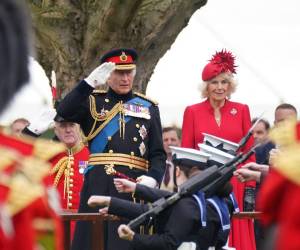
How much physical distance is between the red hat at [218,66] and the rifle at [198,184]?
2.31 m

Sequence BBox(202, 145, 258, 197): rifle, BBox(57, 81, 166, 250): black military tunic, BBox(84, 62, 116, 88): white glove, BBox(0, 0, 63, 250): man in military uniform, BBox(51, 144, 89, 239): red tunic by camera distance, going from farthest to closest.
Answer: BBox(51, 144, 89, 239): red tunic
BBox(57, 81, 166, 250): black military tunic
BBox(84, 62, 116, 88): white glove
BBox(202, 145, 258, 197): rifle
BBox(0, 0, 63, 250): man in military uniform

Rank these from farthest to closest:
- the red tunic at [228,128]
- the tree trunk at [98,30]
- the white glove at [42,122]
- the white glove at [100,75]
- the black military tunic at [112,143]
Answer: the tree trunk at [98,30], the red tunic at [228,128], the white glove at [42,122], the black military tunic at [112,143], the white glove at [100,75]

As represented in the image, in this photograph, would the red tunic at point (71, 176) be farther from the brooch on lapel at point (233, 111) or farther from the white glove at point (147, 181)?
the white glove at point (147, 181)

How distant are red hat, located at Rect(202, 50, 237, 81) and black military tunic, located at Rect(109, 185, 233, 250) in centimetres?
221

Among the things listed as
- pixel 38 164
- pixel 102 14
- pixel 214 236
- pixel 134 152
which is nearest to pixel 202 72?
pixel 134 152

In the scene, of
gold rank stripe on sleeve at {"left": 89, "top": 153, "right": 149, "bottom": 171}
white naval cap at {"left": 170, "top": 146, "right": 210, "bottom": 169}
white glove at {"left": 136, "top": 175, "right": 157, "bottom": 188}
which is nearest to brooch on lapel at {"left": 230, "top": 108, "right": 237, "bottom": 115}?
gold rank stripe on sleeve at {"left": 89, "top": 153, "right": 149, "bottom": 171}

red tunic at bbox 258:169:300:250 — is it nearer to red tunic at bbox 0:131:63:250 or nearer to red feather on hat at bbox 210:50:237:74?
red tunic at bbox 0:131:63:250

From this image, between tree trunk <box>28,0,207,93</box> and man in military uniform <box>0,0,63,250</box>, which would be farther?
Result: tree trunk <box>28,0,207,93</box>

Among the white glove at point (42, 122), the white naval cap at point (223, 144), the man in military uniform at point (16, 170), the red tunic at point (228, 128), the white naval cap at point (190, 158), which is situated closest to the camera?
the man in military uniform at point (16, 170)

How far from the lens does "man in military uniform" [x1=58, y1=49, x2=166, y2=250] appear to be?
784 cm

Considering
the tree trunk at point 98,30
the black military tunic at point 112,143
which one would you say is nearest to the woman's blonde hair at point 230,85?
the black military tunic at point 112,143

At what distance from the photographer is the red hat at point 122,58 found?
814 centimetres

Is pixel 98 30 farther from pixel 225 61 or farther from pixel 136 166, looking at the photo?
pixel 136 166

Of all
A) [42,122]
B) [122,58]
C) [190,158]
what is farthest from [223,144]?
[42,122]
